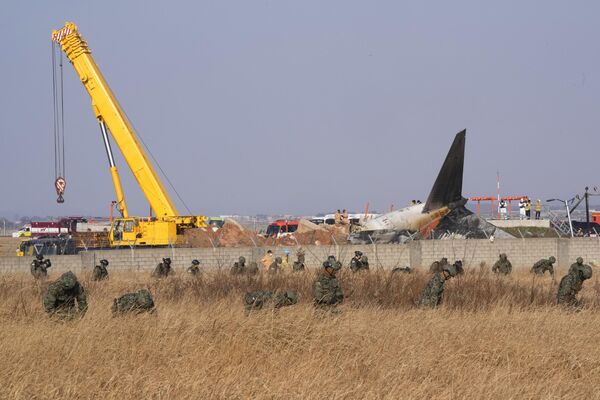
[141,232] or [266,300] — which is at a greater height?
[141,232]

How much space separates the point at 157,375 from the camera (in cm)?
891

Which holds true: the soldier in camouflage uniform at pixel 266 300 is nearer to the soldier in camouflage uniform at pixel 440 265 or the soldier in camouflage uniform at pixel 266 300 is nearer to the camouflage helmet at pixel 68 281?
the camouflage helmet at pixel 68 281

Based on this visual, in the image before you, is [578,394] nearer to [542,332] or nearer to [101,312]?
[542,332]

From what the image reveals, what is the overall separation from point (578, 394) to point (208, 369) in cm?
400

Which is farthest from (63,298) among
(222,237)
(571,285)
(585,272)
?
(222,237)

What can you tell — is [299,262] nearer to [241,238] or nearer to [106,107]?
[241,238]

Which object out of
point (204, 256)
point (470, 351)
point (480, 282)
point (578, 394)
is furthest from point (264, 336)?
point (204, 256)

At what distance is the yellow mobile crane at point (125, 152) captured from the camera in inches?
1389

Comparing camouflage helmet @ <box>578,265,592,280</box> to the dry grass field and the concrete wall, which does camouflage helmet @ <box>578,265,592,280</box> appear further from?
→ the concrete wall

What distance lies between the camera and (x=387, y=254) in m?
29.3

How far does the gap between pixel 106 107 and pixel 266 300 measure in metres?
25.7

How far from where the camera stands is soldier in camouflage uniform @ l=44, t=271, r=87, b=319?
11.5 metres

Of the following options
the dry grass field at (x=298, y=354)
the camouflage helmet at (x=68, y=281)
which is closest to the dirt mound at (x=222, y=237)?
the dry grass field at (x=298, y=354)

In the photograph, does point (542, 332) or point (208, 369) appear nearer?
point (208, 369)
